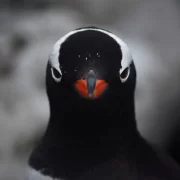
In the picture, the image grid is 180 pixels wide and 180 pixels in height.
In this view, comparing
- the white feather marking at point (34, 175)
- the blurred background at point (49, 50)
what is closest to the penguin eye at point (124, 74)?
the white feather marking at point (34, 175)

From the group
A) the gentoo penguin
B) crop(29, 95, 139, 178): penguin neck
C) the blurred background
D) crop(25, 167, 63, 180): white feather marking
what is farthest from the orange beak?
the blurred background

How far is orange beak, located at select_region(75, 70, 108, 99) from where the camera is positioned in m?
1.90

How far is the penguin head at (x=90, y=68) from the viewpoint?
192 cm

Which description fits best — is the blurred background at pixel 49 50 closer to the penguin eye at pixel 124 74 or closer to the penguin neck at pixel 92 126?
the penguin neck at pixel 92 126

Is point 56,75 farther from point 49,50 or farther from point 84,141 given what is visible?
point 49,50

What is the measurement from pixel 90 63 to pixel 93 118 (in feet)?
0.61

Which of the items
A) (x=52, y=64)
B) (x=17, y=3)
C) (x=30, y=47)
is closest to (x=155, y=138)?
(x=30, y=47)

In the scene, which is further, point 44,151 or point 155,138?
point 155,138

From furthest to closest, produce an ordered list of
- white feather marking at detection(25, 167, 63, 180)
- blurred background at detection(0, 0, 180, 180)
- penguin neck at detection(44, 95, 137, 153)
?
blurred background at detection(0, 0, 180, 180), white feather marking at detection(25, 167, 63, 180), penguin neck at detection(44, 95, 137, 153)

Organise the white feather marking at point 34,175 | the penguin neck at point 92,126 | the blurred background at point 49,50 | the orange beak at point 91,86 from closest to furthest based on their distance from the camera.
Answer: the orange beak at point 91,86, the penguin neck at point 92,126, the white feather marking at point 34,175, the blurred background at point 49,50

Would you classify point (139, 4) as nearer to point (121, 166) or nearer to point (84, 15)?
point (84, 15)

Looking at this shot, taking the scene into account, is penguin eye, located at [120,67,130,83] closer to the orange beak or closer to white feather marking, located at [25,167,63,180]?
the orange beak

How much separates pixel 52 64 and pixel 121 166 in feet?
1.30

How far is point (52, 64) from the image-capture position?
203 centimetres
